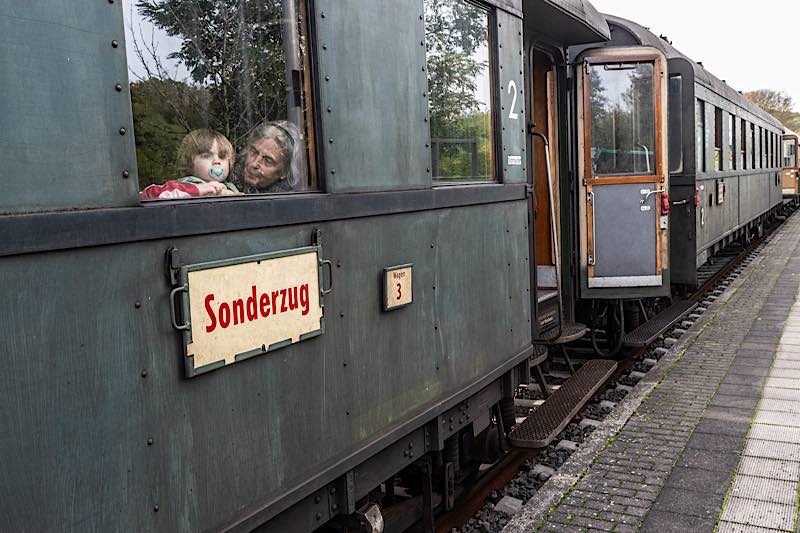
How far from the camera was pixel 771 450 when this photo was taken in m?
4.96

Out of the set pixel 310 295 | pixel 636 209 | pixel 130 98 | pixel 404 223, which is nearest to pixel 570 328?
pixel 636 209

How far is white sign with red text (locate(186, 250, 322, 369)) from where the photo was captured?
2178 mm

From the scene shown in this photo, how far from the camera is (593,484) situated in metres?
4.55

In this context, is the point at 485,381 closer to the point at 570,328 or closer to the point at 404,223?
the point at 404,223

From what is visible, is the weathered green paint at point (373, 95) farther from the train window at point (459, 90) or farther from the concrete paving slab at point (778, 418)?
the concrete paving slab at point (778, 418)

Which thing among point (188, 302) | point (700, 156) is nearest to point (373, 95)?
point (188, 302)

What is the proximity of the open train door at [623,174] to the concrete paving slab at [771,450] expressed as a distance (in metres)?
2.10

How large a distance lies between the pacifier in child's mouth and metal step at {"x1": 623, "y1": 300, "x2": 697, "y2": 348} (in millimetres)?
5650

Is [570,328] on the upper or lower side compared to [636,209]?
lower

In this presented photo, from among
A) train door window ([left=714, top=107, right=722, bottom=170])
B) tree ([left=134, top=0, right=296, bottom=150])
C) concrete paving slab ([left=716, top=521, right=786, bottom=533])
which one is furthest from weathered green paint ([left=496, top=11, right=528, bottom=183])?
train door window ([left=714, top=107, right=722, bottom=170])

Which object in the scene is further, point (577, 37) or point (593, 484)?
point (577, 37)

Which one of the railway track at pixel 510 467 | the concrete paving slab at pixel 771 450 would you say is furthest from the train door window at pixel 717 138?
the concrete paving slab at pixel 771 450

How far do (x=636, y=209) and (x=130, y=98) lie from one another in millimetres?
5594

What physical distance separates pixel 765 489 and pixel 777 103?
72.3 m
